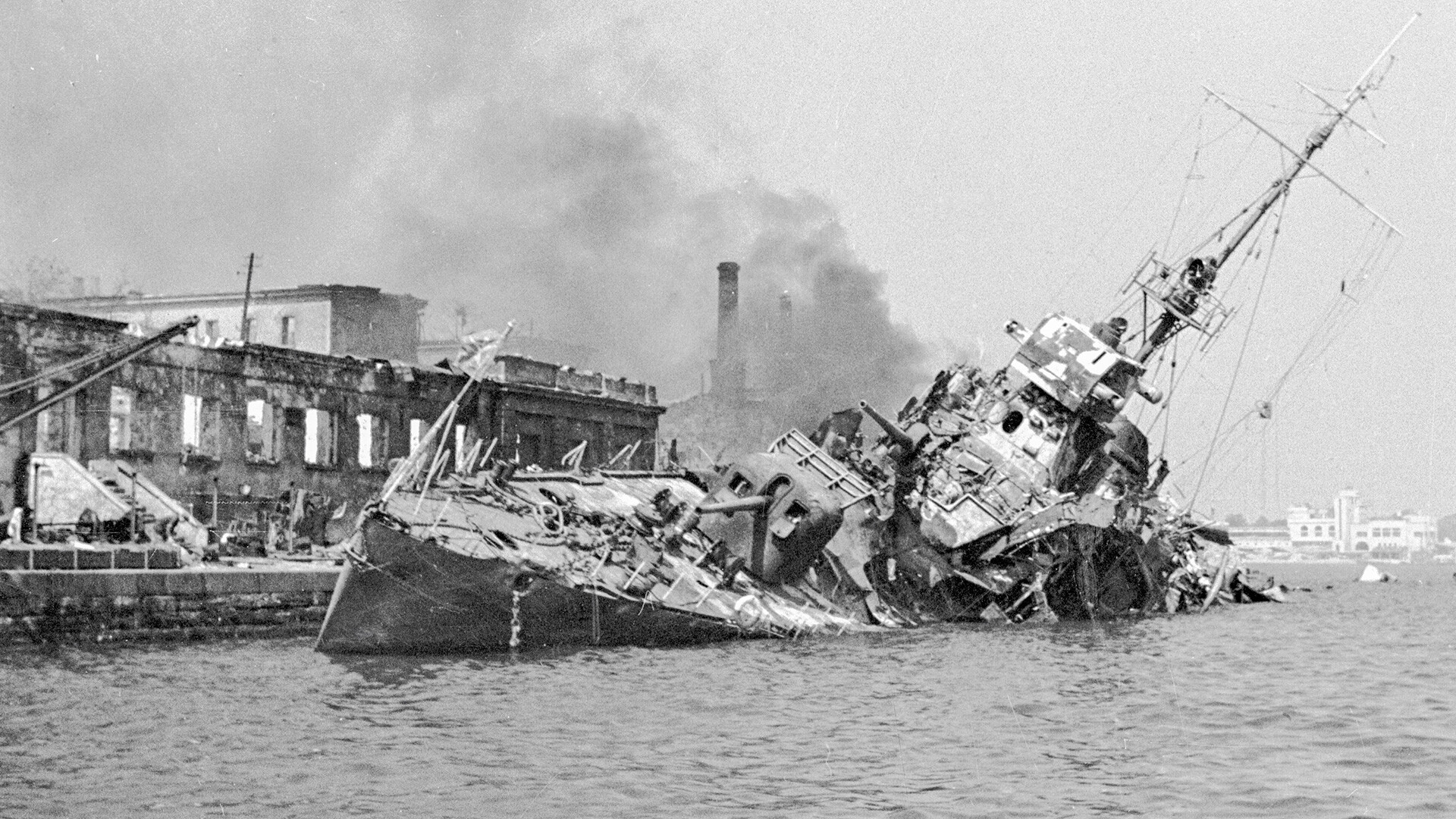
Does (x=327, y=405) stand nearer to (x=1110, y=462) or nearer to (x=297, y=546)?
(x=297, y=546)

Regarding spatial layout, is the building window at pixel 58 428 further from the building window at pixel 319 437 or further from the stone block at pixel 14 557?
the stone block at pixel 14 557

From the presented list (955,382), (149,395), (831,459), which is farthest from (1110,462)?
(149,395)

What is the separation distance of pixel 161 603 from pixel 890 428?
16.5m

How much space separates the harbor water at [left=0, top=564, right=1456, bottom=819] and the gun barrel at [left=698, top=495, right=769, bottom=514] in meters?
2.81

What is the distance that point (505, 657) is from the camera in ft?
91.4

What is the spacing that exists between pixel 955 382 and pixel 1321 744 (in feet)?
77.2

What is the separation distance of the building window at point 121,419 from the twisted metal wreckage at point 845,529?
1131 cm

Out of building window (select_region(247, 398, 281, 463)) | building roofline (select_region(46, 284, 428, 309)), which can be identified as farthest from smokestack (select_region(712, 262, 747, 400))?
building window (select_region(247, 398, 281, 463))

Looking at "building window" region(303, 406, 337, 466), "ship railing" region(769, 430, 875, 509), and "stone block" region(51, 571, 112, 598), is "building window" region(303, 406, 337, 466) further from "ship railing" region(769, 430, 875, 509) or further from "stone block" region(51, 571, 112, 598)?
"stone block" region(51, 571, 112, 598)

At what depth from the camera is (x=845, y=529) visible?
3644 centimetres

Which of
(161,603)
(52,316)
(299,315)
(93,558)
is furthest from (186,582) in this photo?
(299,315)

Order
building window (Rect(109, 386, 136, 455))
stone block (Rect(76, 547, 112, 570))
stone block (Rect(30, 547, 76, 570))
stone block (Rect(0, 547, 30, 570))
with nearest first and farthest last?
stone block (Rect(0, 547, 30, 570)) < stone block (Rect(30, 547, 76, 570)) < stone block (Rect(76, 547, 112, 570)) < building window (Rect(109, 386, 136, 455))

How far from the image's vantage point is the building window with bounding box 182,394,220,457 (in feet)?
144

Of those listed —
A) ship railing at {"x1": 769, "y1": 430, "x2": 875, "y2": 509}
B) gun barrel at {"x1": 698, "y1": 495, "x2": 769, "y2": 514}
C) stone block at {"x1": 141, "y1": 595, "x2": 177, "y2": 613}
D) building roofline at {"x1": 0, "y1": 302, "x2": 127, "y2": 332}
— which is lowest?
stone block at {"x1": 141, "y1": 595, "x2": 177, "y2": 613}
